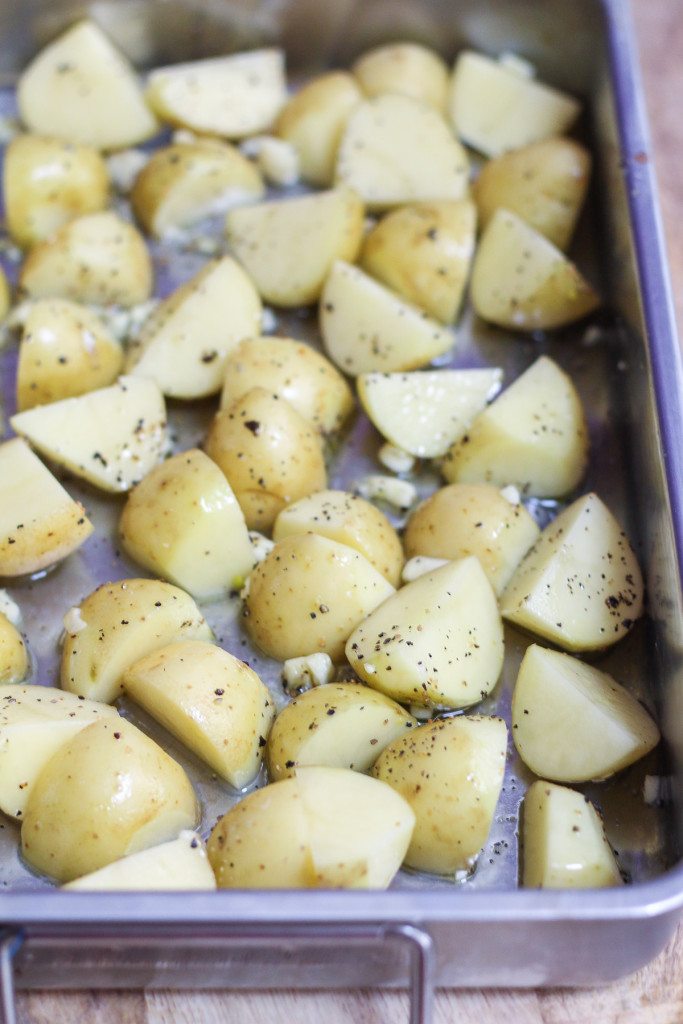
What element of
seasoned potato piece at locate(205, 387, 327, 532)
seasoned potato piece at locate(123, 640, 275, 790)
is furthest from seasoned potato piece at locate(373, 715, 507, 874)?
seasoned potato piece at locate(205, 387, 327, 532)

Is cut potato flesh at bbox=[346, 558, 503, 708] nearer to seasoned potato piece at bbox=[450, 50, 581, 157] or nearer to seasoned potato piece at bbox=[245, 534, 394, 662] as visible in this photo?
seasoned potato piece at bbox=[245, 534, 394, 662]

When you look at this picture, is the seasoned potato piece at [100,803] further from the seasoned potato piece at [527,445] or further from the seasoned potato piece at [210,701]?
the seasoned potato piece at [527,445]

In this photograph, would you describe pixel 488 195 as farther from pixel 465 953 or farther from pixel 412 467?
pixel 465 953

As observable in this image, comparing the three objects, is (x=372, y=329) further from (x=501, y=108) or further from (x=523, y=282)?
(x=501, y=108)

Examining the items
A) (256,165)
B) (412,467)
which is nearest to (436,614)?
(412,467)

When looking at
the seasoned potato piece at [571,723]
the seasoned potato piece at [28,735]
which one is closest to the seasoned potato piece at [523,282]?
the seasoned potato piece at [571,723]

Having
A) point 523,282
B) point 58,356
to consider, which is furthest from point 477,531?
point 58,356
